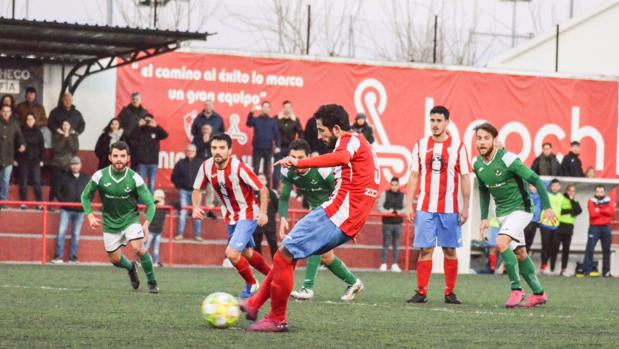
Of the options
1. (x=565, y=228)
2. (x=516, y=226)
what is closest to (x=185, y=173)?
(x=565, y=228)

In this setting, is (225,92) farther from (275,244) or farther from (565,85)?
(565,85)

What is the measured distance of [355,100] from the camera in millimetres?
27797

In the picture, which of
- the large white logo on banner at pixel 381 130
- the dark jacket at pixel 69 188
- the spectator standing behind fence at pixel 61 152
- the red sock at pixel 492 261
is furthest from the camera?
the large white logo on banner at pixel 381 130

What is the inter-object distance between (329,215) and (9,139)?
13932 mm

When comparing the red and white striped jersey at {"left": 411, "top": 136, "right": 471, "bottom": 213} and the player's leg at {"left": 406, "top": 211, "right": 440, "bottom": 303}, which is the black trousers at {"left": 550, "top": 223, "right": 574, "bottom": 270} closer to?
the red and white striped jersey at {"left": 411, "top": 136, "right": 471, "bottom": 213}

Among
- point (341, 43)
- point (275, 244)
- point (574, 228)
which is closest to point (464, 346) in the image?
point (275, 244)

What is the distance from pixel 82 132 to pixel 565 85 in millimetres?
12056

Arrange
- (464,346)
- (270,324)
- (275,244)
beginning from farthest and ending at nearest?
(275,244) < (270,324) < (464,346)

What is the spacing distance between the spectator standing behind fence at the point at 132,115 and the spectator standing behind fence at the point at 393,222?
5.02 metres

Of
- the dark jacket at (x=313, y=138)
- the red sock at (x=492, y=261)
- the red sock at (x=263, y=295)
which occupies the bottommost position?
the red sock at (x=492, y=261)

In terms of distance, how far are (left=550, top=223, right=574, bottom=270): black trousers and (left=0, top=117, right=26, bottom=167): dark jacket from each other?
10.3m

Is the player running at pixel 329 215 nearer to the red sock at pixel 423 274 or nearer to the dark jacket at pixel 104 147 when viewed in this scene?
the red sock at pixel 423 274

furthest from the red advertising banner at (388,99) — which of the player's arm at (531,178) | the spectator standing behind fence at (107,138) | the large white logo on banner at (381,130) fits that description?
the player's arm at (531,178)

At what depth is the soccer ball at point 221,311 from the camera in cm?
945
